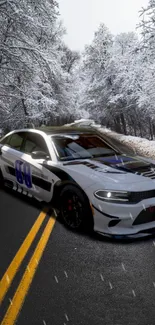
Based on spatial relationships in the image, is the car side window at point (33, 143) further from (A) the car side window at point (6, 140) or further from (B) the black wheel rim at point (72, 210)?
(B) the black wheel rim at point (72, 210)

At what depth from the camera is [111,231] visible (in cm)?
461

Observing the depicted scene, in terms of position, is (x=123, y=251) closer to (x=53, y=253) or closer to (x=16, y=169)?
(x=53, y=253)

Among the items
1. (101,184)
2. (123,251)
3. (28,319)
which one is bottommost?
(123,251)

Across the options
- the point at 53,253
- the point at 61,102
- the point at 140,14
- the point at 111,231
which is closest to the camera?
the point at 53,253

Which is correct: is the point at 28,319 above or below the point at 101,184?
below

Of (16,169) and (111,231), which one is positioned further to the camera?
(16,169)

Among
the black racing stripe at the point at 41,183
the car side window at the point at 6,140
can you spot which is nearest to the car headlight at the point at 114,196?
the black racing stripe at the point at 41,183

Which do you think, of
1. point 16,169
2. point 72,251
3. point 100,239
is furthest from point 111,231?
point 16,169

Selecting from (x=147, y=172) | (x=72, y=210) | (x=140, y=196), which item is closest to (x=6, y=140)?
(x=72, y=210)

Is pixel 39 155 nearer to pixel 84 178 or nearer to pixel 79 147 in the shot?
pixel 79 147

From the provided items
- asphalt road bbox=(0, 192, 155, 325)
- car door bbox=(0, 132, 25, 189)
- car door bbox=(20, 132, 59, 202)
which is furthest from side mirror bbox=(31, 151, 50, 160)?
asphalt road bbox=(0, 192, 155, 325)

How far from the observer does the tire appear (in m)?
4.83

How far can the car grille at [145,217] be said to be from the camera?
4.59 m

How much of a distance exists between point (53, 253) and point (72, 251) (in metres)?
0.25
